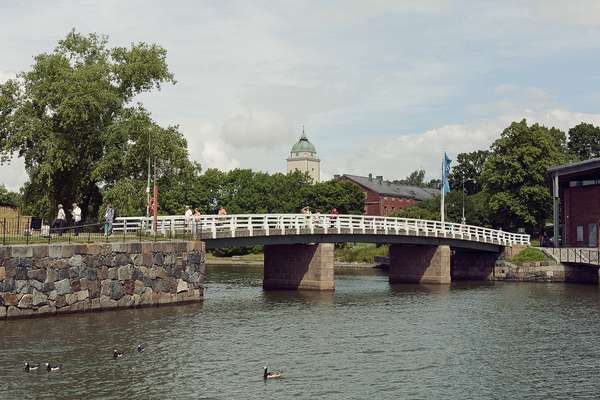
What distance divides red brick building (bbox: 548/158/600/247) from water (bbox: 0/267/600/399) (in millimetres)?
22459

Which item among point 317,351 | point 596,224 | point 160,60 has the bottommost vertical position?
point 317,351

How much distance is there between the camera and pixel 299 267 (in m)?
55.1

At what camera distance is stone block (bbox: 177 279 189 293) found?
42.6 meters

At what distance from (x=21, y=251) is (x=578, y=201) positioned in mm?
49705

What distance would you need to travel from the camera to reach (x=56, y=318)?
116 ft

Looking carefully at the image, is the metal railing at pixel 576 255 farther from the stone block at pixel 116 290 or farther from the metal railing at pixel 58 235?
the stone block at pixel 116 290

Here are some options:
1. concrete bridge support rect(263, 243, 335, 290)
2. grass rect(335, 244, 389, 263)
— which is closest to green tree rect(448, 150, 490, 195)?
grass rect(335, 244, 389, 263)

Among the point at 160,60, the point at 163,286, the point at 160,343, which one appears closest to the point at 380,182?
the point at 160,60

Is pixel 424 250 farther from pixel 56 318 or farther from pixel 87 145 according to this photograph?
pixel 56 318

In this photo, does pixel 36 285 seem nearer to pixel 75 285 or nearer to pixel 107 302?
pixel 75 285

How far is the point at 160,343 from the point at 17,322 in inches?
297

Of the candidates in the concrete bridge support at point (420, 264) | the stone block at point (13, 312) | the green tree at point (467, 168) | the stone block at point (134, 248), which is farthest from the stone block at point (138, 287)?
the green tree at point (467, 168)

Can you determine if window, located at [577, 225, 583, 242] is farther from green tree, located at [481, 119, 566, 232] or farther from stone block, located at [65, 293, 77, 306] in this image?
stone block, located at [65, 293, 77, 306]

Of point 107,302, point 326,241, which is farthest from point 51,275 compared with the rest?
point 326,241
